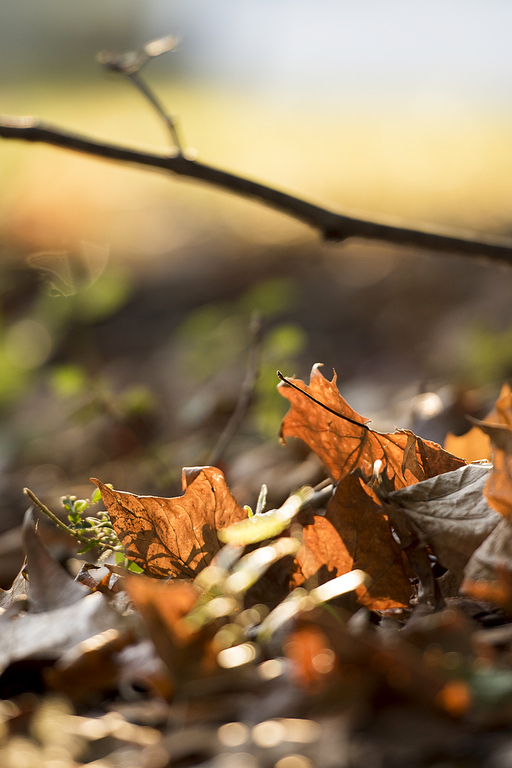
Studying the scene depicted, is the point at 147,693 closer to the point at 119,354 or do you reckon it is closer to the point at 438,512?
the point at 438,512

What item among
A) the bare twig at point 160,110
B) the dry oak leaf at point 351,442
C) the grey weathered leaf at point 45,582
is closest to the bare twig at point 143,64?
the bare twig at point 160,110

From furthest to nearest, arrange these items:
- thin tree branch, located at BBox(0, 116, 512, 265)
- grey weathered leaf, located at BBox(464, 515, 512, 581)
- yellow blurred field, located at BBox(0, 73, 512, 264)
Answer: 1. yellow blurred field, located at BBox(0, 73, 512, 264)
2. thin tree branch, located at BBox(0, 116, 512, 265)
3. grey weathered leaf, located at BBox(464, 515, 512, 581)

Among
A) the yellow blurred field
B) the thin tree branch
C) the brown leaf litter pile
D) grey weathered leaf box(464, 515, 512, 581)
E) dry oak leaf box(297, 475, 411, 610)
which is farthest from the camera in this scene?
the yellow blurred field

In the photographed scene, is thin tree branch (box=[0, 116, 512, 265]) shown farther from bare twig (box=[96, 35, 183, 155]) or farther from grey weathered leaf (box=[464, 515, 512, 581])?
grey weathered leaf (box=[464, 515, 512, 581])

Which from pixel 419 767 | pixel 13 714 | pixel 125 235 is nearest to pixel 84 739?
pixel 13 714

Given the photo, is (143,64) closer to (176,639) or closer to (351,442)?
(351,442)

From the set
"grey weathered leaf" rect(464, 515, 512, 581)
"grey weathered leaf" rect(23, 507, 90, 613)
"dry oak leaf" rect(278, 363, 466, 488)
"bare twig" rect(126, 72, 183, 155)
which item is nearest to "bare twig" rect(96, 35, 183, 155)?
"bare twig" rect(126, 72, 183, 155)

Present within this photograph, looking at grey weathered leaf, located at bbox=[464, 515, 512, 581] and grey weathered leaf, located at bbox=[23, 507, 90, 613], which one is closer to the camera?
grey weathered leaf, located at bbox=[464, 515, 512, 581]
